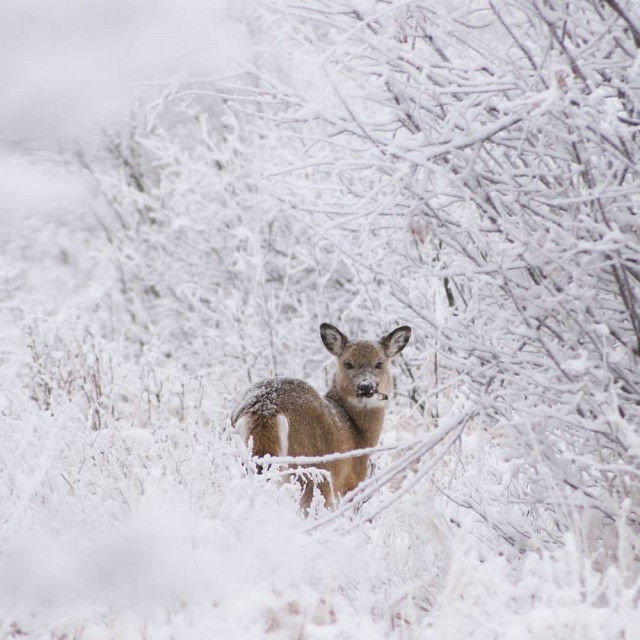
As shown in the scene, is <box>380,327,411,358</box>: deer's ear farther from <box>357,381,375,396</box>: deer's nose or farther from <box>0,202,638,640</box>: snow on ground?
<box>0,202,638,640</box>: snow on ground

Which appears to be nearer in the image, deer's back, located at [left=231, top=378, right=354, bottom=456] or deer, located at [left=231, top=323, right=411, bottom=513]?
deer, located at [left=231, top=323, right=411, bottom=513]

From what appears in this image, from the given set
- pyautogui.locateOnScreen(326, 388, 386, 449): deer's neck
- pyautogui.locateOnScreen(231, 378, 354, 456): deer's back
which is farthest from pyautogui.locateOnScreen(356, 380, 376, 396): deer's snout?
pyautogui.locateOnScreen(231, 378, 354, 456): deer's back

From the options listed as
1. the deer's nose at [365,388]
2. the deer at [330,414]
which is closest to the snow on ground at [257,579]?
the deer at [330,414]

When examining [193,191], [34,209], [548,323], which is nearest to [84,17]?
[34,209]

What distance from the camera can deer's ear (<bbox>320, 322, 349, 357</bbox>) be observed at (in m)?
7.53

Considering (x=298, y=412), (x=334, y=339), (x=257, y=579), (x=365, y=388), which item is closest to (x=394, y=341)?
(x=334, y=339)

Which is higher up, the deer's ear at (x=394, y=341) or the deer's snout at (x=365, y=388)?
the deer's ear at (x=394, y=341)

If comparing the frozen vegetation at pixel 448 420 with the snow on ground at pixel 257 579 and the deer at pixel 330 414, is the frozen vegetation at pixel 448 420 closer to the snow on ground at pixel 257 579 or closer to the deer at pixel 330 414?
the snow on ground at pixel 257 579

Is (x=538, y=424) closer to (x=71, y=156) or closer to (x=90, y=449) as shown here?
(x=90, y=449)

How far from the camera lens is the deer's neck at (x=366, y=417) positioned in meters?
7.25

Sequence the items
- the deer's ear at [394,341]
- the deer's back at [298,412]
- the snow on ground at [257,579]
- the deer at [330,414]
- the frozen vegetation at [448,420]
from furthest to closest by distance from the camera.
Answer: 1. the deer's ear at [394,341]
2. the deer's back at [298,412]
3. the deer at [330,414]
4. the frozen vegetation at [448,420]
5. the snow on ground at [257,579]

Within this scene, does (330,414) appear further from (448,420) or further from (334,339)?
(448,420)

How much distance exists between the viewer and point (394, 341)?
24.7 ft

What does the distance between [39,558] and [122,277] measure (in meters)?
10.8
